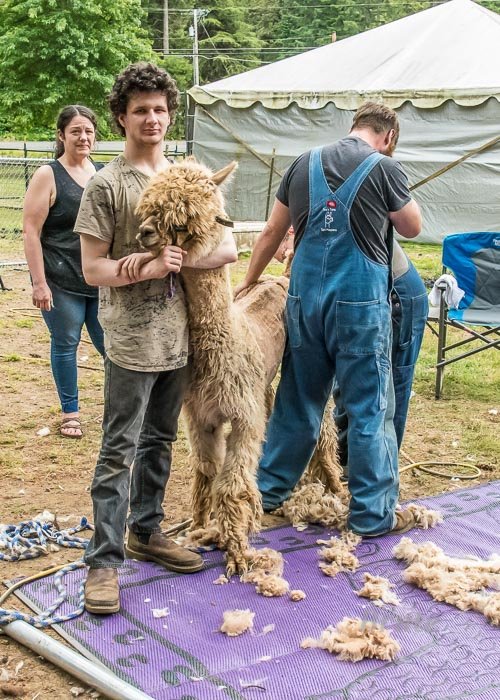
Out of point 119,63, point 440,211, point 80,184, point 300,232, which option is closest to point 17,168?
point 440,211

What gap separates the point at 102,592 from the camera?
134 inches

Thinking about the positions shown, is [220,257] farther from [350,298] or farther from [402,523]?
[402,523]

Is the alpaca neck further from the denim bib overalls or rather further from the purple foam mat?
the purple foam mat

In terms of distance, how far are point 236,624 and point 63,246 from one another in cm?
291

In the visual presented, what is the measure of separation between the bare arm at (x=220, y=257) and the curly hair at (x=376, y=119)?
3.46 feet

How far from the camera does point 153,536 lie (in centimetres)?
383

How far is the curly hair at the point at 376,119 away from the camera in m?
4.12

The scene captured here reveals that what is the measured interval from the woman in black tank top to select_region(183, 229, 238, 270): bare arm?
79.0 inches

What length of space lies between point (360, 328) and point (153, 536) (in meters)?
1.35

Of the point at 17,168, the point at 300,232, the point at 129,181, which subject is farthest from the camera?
the point at 17,168

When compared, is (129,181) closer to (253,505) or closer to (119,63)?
(253,505)

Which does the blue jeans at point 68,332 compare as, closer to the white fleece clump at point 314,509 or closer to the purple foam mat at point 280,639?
the white fleece clump at point 314,509

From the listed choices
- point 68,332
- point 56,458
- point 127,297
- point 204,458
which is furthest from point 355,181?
point 56,458

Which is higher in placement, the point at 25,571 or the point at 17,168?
the point at 17,168
